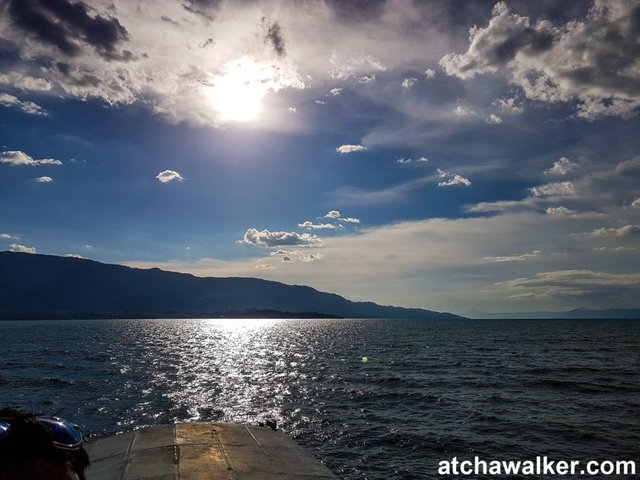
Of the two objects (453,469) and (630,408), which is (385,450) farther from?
(630,408)

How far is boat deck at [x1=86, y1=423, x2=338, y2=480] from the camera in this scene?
574 inches

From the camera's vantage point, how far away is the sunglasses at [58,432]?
2.78 meters

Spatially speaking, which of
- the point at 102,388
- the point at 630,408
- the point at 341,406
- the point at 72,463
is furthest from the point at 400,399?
the point at 72,463

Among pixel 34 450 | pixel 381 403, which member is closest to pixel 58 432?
pixel 34 450

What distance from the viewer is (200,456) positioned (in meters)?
16.0

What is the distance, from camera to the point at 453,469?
22.8m

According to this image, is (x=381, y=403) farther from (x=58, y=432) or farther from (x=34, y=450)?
(x=34, y=450)

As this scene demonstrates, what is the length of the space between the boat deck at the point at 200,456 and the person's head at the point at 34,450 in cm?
1284

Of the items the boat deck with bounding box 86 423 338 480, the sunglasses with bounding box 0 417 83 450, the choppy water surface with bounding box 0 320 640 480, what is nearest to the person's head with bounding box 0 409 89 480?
the sunglasses with bounding box 0 417 83 450

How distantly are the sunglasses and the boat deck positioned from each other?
41.7 feet

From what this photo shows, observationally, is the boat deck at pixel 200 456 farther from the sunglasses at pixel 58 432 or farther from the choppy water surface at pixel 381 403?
the sunglasses at pixel 58 432

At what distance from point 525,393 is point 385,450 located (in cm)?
2447

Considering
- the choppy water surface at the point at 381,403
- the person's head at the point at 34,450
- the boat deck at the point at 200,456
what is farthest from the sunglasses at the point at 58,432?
the choppy water surface at the point at 381,403

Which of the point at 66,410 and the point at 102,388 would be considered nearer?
the point at 66,410
